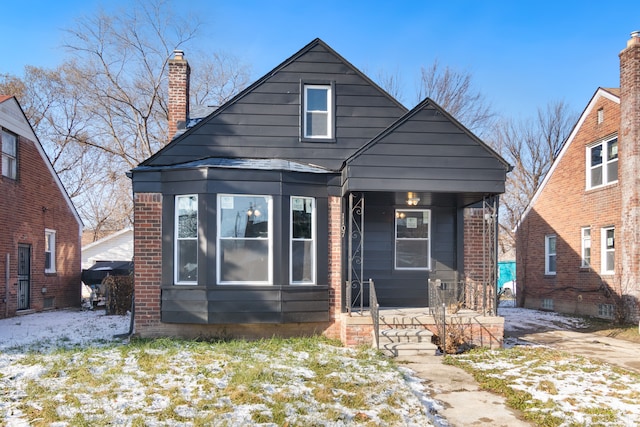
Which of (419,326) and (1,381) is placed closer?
(1,381)

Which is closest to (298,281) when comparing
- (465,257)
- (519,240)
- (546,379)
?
(465,257)

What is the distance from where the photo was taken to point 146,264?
909cm

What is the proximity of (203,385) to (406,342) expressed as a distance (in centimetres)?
379

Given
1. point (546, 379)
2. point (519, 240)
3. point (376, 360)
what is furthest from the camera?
point (519, 240)

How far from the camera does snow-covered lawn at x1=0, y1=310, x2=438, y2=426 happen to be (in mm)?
5113

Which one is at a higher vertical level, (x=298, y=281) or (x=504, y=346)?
(x=298, y=281)

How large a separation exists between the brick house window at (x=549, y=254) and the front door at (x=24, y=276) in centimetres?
1668

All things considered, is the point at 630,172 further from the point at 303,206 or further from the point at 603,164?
the point at 303,206

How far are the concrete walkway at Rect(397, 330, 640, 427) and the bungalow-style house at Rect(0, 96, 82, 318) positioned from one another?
11.2m

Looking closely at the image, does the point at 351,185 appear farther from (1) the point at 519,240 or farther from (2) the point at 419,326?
(1) the point at 519,240

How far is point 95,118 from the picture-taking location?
87.2 feet

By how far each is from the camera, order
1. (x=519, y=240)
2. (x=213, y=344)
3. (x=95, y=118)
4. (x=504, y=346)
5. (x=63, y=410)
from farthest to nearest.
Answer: (x=95, y=118) < (x=519, y=240) < (x=504, y=346) < (x=213, y=344) < (x=63, y=410)

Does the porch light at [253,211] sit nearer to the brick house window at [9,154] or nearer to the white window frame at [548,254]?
the brick house window at [9,154]

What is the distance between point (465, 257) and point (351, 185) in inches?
131
